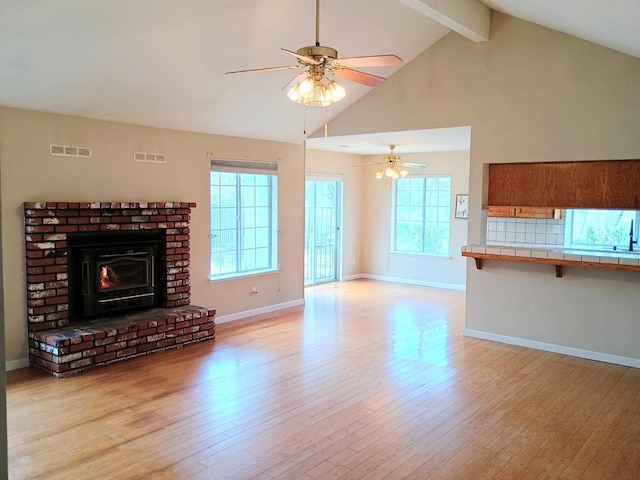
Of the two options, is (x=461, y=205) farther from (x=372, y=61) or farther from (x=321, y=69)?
(x=321, y=69)

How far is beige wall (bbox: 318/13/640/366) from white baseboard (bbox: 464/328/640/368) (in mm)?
19

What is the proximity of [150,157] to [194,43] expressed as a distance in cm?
166

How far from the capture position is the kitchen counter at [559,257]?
4.88m

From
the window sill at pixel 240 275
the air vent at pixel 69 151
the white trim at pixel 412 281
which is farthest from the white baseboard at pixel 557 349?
the air vent at pixel 69 151

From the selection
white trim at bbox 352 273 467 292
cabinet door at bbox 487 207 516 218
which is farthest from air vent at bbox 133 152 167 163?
white trim at bbox 352 273 467 292

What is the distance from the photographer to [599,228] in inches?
241

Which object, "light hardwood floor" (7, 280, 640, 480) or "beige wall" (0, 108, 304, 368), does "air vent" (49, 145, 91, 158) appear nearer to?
"beige wall" (0, 108, 304, 368)

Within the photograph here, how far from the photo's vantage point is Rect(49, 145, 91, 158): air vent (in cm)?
495

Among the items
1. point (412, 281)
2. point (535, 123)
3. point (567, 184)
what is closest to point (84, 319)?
point (535, 123)

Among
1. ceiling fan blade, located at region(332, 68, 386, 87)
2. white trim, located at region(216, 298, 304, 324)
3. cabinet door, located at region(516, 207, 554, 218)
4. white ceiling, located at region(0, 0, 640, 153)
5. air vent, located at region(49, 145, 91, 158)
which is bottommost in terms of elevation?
white trim, located at region(216, 298, 304, 324)

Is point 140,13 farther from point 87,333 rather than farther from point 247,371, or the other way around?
point 247,371

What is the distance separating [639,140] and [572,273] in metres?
1.40

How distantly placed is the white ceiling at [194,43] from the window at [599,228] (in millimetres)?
1925

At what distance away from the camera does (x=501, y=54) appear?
18.3 ft
